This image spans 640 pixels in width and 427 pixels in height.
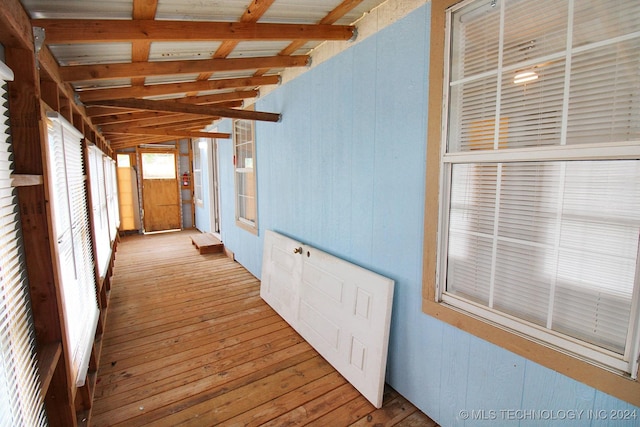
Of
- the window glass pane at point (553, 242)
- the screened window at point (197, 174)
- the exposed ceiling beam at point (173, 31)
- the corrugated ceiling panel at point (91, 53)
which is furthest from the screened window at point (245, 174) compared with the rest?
the screened window at point (197, 174)

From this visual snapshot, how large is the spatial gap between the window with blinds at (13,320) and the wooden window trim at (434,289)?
182 cm

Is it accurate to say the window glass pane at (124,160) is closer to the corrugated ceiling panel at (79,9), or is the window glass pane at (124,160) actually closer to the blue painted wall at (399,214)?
the blue painted wall at (399,214)

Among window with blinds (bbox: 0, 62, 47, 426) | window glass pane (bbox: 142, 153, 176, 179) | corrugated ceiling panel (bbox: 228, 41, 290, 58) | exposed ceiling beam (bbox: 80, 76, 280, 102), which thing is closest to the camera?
window with blinds (bbox: 0, 62, 47, 426)

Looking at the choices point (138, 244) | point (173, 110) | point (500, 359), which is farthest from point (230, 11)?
point (138, 244)

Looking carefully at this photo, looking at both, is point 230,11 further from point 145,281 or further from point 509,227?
point 145,281

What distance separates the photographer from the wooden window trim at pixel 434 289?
4.13 ft

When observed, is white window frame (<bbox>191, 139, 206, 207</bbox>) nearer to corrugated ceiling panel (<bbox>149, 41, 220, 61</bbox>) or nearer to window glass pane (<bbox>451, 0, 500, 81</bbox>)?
corrugated ceiling panel (<bbox>149, 41, 220, 61</bbox>)

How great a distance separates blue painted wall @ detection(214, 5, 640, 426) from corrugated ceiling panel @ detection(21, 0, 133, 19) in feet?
4.88

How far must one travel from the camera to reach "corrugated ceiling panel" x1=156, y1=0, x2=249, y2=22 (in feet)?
5.55

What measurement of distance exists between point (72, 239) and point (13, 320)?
111cm

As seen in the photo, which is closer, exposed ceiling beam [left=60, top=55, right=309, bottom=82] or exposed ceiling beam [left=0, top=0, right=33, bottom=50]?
exposed ceiling beam [left=0, top=0, right=33, bottom=50]

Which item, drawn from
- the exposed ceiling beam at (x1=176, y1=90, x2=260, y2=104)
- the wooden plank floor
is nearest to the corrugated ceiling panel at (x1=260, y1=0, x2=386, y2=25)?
the exposed ceiling beam at (x1=176, y1=90, x2=260, y2=104)

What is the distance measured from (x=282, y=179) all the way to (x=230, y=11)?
184cm

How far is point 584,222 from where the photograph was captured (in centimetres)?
125
